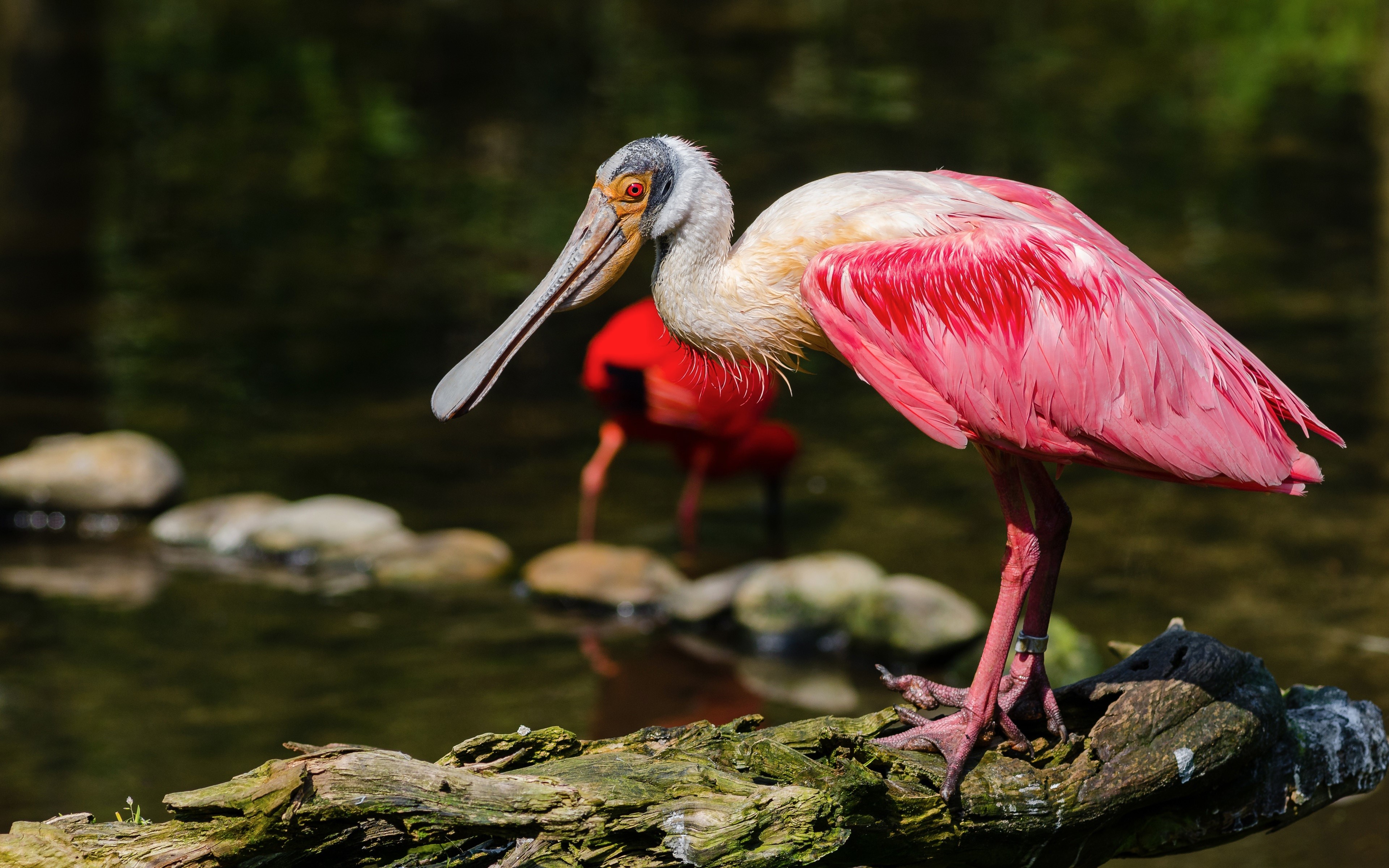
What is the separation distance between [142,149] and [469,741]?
15.3m

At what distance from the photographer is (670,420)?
9.22m

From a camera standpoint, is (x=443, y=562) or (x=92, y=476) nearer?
(x=443, y=562)

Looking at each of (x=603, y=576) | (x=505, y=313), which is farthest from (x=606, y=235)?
(x=505, y=313)

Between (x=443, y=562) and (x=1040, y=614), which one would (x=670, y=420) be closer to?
(x=443, y=562)

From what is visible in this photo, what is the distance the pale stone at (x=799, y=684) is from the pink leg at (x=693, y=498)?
135cm

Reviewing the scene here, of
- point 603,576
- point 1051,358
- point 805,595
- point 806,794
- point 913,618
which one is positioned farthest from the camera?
point 603,576

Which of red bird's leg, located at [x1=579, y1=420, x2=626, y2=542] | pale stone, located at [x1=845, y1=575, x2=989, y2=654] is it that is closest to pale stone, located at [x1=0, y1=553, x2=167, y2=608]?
red bird's leg, located at [x1=579, y1=420, x2=626, y2=542]

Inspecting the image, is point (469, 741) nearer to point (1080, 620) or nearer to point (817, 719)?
point (817, 719)

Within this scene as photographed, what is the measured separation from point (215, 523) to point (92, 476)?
898 mm

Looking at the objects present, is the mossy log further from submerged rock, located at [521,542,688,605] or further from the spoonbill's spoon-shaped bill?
submerged rock, located at [521,542,688,605]

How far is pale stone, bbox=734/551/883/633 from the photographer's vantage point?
8.28 metres

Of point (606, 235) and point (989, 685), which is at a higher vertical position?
point (606, 235)

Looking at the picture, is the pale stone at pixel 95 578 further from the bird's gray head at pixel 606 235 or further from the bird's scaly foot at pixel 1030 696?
the bird's scaly foot at pixel 1030 696

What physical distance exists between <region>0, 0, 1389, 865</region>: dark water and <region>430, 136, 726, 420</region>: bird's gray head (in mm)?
3003
